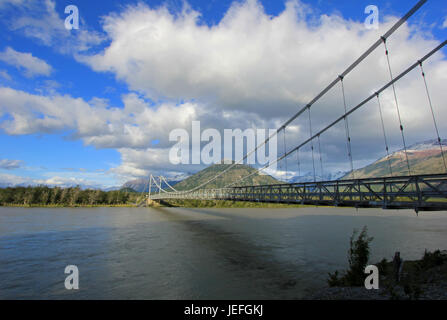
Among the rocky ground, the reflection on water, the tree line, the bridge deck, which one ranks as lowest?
the reflection on water

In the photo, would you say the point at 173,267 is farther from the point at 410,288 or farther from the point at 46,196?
the point at 46,196

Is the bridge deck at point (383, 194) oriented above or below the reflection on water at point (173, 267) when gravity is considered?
above

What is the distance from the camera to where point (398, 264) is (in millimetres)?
10086

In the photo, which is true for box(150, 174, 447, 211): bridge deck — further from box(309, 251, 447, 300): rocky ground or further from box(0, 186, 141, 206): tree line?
box(0, 186, 141, 206): tree line

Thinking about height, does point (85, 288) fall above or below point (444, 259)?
below

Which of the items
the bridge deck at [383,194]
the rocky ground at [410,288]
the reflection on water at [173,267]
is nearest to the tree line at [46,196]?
the reflection on water at [173,267]

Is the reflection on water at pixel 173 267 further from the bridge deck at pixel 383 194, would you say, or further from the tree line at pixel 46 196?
the tree line at pixel 46 196

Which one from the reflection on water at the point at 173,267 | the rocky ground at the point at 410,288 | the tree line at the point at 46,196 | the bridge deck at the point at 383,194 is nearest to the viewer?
the rocky ground at the point at 410,288

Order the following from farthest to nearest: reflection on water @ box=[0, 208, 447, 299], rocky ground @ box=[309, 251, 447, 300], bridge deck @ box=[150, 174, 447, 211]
Result: reflection on water @ box=[0, 208, 447, 299]
bridge deck @ box=[150, 174, 447, 211]
rocky ground @ box=[309, 251, 447, 300]

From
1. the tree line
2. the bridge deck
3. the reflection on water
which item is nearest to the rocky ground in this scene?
the reflection on water
